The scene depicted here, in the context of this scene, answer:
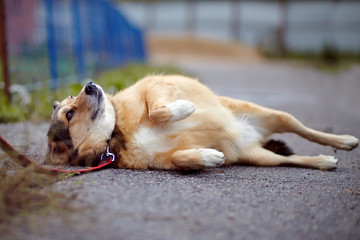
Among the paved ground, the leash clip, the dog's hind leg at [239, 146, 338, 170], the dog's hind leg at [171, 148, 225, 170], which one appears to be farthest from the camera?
the dog's hind leg at [239, 146, 338, 170]

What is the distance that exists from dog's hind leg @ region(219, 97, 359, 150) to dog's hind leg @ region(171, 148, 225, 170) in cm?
97

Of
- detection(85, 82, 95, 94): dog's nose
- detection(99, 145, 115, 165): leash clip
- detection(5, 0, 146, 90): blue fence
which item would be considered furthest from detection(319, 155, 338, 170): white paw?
detection(5, 0, 146, 90): blue fence

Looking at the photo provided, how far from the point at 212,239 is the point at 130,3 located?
33.4 metres

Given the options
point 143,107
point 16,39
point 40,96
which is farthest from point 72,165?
point 16,39

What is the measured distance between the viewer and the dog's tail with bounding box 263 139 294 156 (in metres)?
3.74

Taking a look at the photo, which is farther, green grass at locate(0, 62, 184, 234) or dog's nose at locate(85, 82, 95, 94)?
dog's nose at locate(85, 82, 95, 94)

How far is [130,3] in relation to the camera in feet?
109

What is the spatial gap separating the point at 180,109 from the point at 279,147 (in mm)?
1273

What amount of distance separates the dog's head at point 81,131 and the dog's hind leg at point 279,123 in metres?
1.21

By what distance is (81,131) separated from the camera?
3.02m

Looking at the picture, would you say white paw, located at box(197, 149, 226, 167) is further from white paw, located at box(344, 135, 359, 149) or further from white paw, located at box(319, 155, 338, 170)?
white paw, located at box(344, 135, 359, 149)

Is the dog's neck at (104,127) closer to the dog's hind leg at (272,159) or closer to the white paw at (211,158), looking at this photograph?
the white paw at (211,158)

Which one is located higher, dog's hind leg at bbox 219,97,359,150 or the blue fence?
the blue fence

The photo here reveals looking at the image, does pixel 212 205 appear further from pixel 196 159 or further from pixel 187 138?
pixel 187 138
